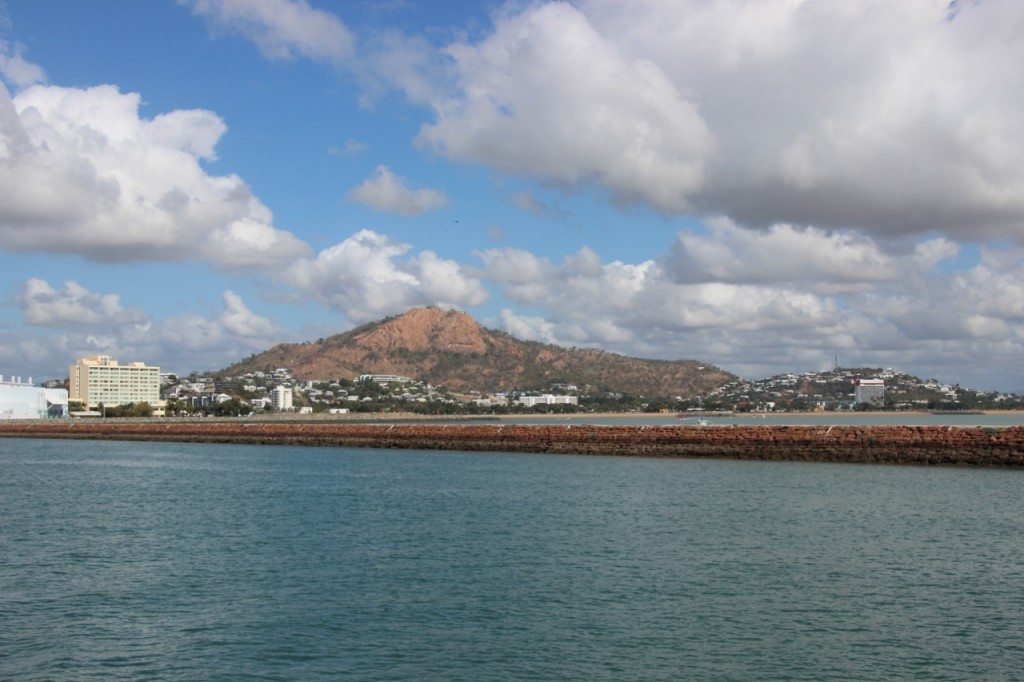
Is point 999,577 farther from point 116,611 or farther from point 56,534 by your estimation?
point 56,534

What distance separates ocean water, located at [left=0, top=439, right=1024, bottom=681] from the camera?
503 inches

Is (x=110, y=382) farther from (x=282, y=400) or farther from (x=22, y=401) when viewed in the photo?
(x=22, y=401)

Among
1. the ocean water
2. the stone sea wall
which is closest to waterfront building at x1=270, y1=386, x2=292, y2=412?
the stone sea wall

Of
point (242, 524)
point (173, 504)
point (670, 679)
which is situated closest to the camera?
point (670, 679)

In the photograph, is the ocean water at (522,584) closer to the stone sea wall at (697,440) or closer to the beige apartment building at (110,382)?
the stone sea wall at (697,440)

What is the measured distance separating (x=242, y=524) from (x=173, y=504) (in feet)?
21.0

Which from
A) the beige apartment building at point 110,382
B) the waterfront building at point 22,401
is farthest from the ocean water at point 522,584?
the beige apartment building at point 110,382

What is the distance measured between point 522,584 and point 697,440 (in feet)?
117

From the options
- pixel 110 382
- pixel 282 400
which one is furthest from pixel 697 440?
pixel 110 382

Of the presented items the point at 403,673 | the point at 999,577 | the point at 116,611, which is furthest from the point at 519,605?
the point at 999,577

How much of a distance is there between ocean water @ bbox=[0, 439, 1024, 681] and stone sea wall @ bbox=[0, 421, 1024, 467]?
7877mm

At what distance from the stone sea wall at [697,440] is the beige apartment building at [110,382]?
103 metres

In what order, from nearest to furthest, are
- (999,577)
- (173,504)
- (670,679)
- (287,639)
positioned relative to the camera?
(670,679)
(287,639)
(999,577)
(173,504)

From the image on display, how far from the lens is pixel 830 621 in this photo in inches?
575
